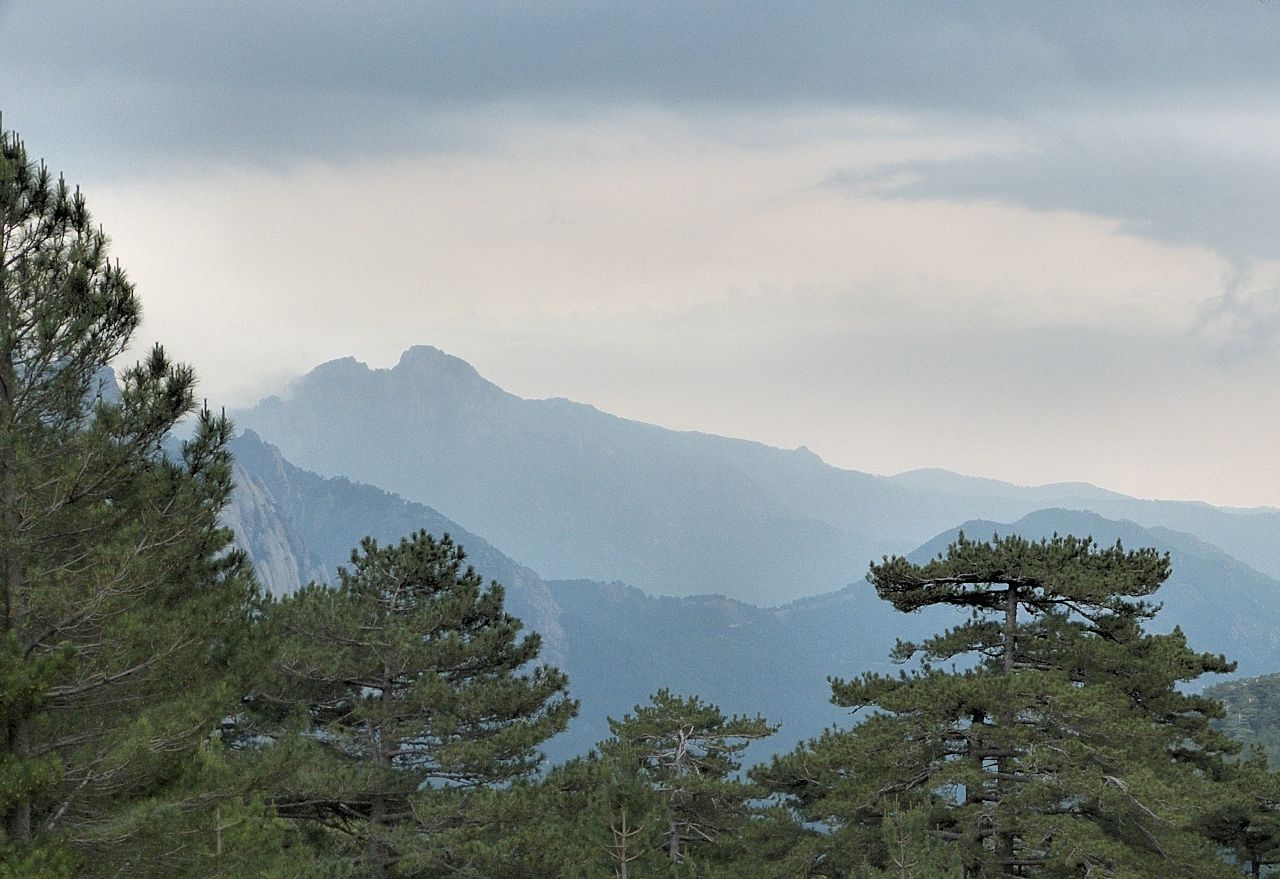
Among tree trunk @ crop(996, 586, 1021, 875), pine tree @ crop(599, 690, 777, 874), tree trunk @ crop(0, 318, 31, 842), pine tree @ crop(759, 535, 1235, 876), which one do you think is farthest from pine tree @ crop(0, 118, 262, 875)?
pine tree @ crop(599, 690, 777, 874)

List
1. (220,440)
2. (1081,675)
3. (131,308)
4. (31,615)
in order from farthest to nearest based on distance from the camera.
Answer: (1081,675)
(220,440)
(131,308)
(31,615)

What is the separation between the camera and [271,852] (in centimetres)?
1678

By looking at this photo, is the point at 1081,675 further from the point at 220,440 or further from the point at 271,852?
the point at 220,440

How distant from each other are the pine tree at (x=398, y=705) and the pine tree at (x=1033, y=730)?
6521 mm

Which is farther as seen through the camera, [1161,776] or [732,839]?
[732,839]

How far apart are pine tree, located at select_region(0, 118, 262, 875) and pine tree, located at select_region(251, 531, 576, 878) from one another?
1123cm

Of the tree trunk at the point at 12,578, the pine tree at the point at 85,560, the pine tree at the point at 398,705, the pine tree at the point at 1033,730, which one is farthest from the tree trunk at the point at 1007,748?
the tree trunk at the point at 12,578

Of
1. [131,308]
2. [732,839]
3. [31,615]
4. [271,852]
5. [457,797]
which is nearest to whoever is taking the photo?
[31,615]

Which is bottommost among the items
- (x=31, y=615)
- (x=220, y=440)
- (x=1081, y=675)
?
(x=1081, y=675)

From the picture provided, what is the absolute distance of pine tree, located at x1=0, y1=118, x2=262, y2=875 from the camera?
11797 millimetres

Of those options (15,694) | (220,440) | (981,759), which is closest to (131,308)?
(220,440)

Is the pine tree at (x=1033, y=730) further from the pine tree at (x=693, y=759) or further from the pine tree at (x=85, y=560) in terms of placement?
the pine tree at (x=85, y=560)

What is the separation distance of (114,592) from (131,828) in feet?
8.28

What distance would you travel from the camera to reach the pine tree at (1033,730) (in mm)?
19750
